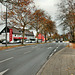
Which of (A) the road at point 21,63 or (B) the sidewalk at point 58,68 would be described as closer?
(B) the sidewalk at point 58,68

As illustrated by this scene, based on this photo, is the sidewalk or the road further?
the road

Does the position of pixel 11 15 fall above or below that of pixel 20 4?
above

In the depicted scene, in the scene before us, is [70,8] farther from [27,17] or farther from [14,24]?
[14,24]

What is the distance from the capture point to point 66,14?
2736 cm

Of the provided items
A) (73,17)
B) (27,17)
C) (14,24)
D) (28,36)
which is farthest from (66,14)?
(28,36)

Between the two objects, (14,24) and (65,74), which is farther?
(14,24)

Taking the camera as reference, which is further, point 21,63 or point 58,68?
point 21,63

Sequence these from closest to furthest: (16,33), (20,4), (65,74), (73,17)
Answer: (65,74) → (20,4) → (73,17) → (16,33)

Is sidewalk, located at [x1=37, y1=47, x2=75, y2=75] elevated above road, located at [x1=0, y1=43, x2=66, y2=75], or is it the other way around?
sidewalk, located at [x1=37, y1=47, x2=75, y2=75]

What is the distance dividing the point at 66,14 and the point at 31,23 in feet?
30.6

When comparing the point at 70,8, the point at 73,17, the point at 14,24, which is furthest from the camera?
the point at 14,24

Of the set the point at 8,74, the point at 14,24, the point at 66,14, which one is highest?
the point at 66,14

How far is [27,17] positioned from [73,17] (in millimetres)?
11880

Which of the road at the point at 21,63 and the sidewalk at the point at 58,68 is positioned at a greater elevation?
the sidewalk at the point at 58,68
